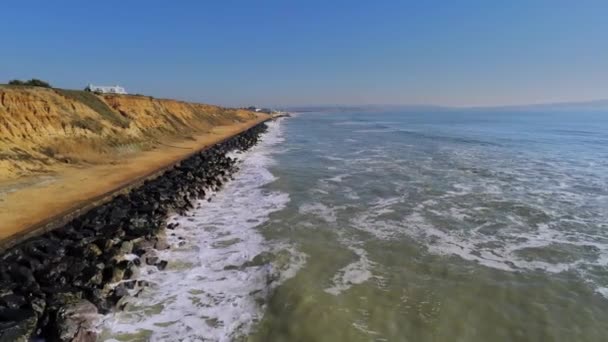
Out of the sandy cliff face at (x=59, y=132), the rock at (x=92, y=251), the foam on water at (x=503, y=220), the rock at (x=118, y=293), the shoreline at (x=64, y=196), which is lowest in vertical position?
the foam on water at (x=503, y=220)

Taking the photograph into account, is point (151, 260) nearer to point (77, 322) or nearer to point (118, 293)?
point (118, 293)

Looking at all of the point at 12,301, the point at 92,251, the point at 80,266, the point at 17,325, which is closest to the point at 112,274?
the point at 80,266

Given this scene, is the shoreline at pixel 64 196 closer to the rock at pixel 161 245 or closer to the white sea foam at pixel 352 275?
the rock at pixel 161 245

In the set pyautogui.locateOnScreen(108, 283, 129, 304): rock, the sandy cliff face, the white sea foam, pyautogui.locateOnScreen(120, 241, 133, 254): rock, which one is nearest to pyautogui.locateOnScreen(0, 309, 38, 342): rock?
pyautogui.locateOnScreen(108, 283, 129, 304): rock

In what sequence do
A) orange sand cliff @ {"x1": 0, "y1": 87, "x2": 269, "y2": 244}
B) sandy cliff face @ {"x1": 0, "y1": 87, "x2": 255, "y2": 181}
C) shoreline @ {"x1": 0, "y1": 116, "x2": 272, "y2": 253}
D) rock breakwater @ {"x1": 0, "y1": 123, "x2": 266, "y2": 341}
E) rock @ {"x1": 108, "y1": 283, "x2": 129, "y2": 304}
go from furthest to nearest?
sandy cliff face @ {"x1": 0, "y1": 87, "x2": 255, "y2": 181} → orange sand cliff @ {"x1": 0, "y1": 87, "x2": 269, "y2": 244} → shoreline @ {"x1": 0, "y1": 116, "x2": 272, "y2": 253} → rock @ {"x1": 108, "y1": 283, "x2": 129, "y2": 304} → rock breakwater @ {"x1": 0, "y1": 123, "x2": 266, "y2": 341}

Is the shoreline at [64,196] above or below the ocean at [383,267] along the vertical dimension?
above

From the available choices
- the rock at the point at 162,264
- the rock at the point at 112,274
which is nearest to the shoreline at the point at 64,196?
the rock at the point at 112,274

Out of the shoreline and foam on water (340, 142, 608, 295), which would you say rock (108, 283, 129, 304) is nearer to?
the shoreline

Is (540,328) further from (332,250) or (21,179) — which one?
(21,179)
